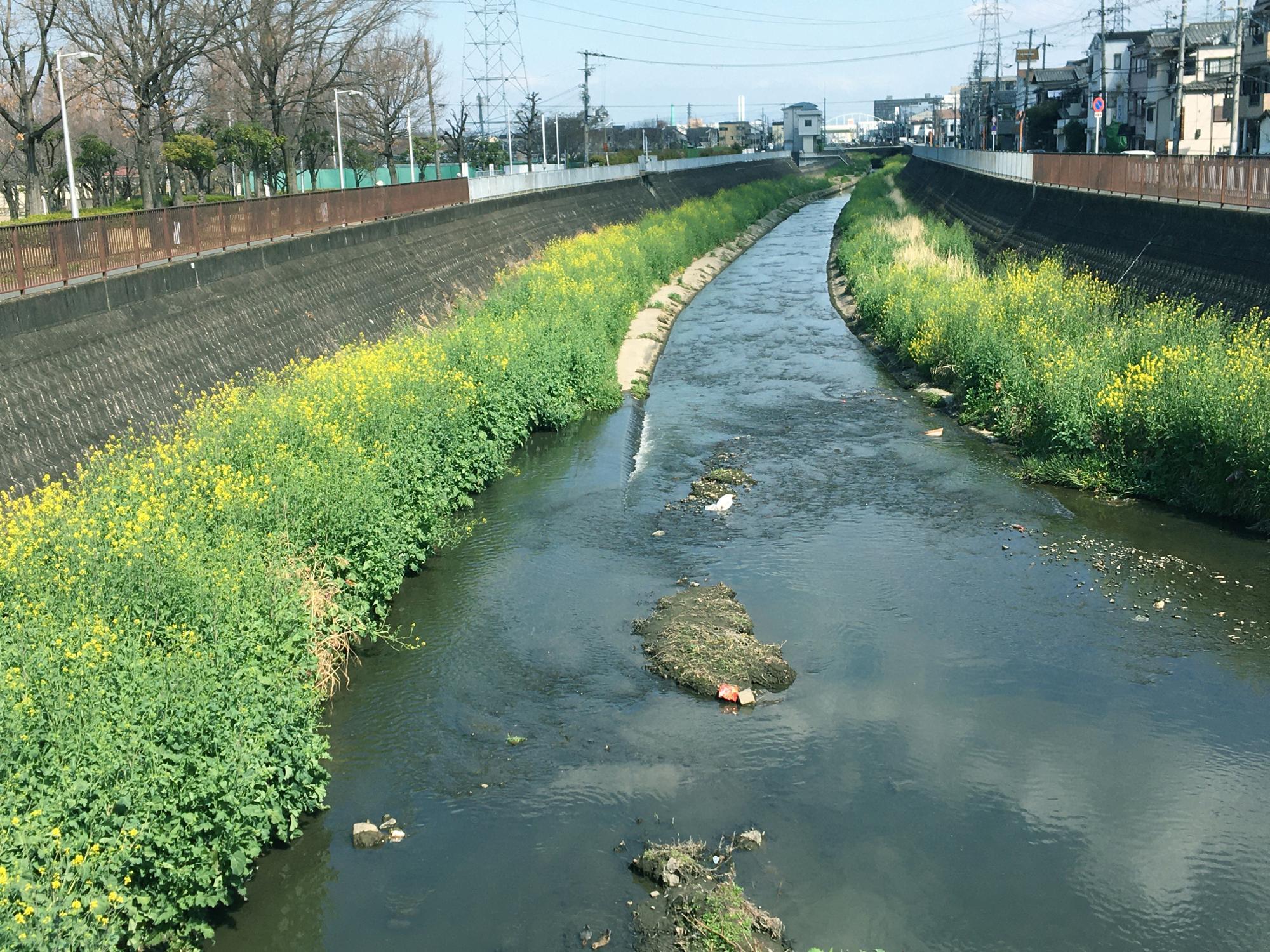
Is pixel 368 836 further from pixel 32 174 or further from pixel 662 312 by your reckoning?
pixel 32 174

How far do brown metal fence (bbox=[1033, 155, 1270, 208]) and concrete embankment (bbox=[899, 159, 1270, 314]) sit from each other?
0.49 m

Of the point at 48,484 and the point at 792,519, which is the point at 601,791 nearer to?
the point at 48,484

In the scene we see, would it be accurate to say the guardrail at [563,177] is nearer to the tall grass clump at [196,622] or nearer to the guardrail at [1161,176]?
the guardrail at [1161,176]

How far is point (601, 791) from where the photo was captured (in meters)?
10.5

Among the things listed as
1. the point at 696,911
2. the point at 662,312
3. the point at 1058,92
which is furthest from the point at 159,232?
the point at 1058,92

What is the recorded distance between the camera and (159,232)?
19750 millimetres

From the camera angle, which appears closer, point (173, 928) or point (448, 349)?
point (173, 928)

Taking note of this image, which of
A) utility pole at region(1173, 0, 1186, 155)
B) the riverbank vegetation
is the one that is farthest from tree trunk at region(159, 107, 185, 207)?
utility pole at region(1173, 0, 1186, 155)

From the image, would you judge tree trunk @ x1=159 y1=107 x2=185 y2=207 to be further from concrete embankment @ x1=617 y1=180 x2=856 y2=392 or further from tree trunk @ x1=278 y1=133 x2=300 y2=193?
concrete embankment @ x1=617 y1=180 x2=856 y2=392

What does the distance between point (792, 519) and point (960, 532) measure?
231cm

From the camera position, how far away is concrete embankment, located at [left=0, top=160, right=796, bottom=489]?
47.6 ft

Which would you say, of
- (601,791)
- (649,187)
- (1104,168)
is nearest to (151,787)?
(601,791)

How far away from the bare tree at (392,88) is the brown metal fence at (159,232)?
3536 cm

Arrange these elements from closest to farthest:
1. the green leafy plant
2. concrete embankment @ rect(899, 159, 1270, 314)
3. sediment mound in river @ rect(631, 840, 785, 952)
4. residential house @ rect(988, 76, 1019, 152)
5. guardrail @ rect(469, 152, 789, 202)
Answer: sediment mound in river @ rect(631, 840, 785, 952) < concrete embankment @ rect(899, 159, 1270, 314) < the green leafy plant < guardrail @ rect(469, 152, 789, 202) < residential house @ rect(988, 76, 1019, 152)
